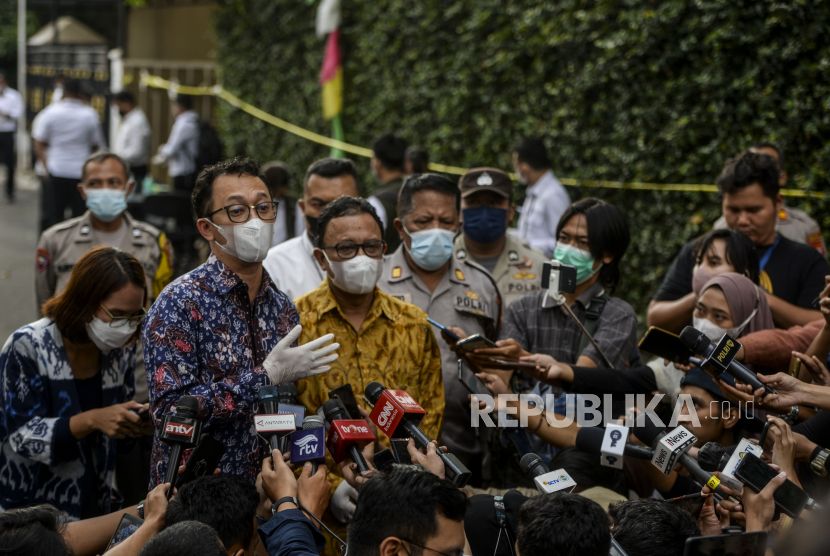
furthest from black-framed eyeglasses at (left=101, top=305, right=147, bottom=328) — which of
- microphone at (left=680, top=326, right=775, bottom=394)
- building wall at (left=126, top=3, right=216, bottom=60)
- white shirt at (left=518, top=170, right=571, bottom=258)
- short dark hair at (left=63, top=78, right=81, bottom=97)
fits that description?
building wall at (left=126, top=3, right=216, bottom=60)

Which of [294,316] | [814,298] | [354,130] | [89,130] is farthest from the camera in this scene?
[354,130]

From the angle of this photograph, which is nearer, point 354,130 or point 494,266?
point 494,266

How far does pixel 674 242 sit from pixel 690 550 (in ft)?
15.2

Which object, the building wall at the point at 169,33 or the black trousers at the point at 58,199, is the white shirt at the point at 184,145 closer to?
the black trousers at the point at 58,199

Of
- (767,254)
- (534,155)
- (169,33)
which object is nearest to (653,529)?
(767,254)

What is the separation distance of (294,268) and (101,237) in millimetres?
1532

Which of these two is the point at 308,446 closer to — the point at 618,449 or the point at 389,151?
the point at 618,449

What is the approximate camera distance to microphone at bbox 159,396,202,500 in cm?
246

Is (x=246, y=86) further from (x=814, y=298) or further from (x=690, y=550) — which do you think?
(x=690, y=550)

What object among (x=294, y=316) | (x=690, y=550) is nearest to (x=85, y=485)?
(x=294, y=316)

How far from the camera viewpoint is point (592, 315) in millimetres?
3887

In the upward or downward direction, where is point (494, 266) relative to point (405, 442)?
upward

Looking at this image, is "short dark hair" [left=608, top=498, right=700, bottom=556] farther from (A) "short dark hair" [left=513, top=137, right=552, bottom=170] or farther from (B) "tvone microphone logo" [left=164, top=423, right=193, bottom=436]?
(A) "short dark hair" [left=513, top=137, right=552, bottom=170]

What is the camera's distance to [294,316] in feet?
10.5
